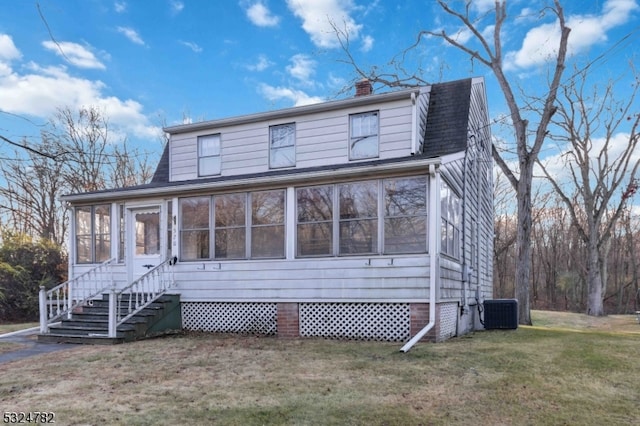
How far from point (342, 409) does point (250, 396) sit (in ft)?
3.27

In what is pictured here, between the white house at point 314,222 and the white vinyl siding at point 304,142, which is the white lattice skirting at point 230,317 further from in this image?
the white vinyl siding at point 304,142

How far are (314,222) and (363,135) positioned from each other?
8.58ft

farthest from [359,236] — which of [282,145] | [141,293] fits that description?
[141,293]

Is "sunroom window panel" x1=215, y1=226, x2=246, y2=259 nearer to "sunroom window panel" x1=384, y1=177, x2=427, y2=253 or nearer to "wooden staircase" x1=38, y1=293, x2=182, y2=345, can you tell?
"wooden staircase" x1=38, y1=293, x2=182, y2=345

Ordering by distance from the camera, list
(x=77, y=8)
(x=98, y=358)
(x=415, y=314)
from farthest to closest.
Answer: (x=415, y=314) < (x=98, y=358) < (x=77, y=8)

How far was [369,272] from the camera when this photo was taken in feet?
28.4

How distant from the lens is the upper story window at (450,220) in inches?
350

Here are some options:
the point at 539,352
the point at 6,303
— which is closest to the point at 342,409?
the point at 539,352

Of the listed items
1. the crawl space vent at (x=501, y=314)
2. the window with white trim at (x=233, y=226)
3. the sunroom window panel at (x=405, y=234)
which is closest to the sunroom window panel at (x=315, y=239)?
the window with white trim at (x=233, y=226)

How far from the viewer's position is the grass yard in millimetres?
3955

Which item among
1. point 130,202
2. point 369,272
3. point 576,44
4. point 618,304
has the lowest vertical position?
point 618,304

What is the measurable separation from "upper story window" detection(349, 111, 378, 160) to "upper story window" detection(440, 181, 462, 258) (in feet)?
6.64

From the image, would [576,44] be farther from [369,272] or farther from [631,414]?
[631,414]

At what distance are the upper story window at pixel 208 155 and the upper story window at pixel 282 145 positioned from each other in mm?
1567
